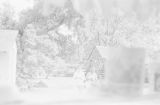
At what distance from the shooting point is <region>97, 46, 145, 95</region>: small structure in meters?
0.91

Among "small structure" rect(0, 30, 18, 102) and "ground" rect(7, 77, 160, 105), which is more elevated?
"small structure" rect(0, 30, 18, 102)

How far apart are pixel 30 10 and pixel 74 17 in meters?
0.66

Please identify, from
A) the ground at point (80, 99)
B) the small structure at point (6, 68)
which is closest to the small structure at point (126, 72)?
the ground at point (80, 99)

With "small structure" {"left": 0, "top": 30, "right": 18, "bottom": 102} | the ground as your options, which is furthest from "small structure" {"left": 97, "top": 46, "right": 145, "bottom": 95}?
"small structure" {"left": 0, "top": 30, "right": 18, "bottom": 102}

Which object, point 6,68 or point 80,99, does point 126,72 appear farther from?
point 6,68

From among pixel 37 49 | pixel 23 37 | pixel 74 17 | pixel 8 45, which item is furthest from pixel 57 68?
pixel 8 45

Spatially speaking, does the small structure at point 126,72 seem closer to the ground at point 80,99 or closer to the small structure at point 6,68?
the ground at point 80,99

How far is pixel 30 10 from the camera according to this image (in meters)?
2.44

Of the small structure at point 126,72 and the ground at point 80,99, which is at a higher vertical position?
the small structure at point 126,72

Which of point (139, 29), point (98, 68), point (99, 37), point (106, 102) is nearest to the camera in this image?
point (106, 102)

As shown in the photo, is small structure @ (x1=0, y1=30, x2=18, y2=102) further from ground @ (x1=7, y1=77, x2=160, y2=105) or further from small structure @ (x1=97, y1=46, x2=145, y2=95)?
small structure @ (x1=97, y1=46, x2=145, y2=95)

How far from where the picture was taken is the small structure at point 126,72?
2.98 ft

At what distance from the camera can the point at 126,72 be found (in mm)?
913

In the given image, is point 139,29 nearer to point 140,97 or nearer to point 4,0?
point 140,97
